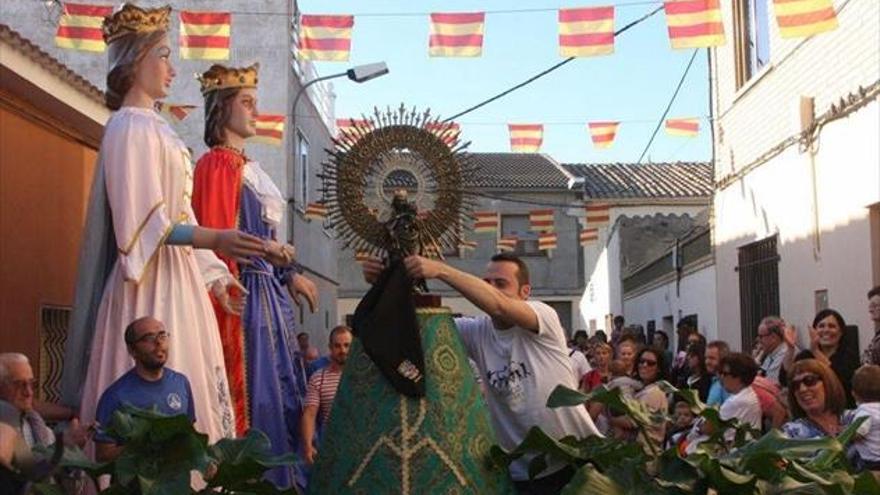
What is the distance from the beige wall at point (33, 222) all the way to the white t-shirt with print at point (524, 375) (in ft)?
10.2

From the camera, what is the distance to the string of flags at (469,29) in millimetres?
9336

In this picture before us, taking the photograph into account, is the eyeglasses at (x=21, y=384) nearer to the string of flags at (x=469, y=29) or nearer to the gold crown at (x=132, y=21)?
the gold crown at (x=132, y=21)

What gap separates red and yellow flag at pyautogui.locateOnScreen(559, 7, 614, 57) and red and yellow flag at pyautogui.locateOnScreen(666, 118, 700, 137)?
5.38 metres

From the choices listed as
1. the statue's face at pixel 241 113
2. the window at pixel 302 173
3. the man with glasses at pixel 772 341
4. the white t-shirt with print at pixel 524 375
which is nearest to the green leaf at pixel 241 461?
the white t-shirt with print at pixel 524 375

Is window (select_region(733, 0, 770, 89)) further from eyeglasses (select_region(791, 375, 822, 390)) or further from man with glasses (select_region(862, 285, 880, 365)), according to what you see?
eyeglasses (select_region(791, 375, 822, 390))

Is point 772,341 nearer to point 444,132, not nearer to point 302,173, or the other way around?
point 444,132

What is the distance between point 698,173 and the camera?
3162cm

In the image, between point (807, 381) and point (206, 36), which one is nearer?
point (807, 381)

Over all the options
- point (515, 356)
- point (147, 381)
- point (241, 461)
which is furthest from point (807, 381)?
point (241, 461)

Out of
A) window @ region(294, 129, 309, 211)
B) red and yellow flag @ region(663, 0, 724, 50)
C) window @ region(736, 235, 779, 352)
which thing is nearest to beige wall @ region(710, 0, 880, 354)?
window @ region(736, 235, 779, 352)

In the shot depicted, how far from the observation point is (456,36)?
40.1ft

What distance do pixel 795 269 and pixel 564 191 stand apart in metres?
23.9

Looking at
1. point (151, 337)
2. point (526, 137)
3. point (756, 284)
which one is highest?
point (526, 137)

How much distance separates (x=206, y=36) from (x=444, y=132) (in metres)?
9.83
